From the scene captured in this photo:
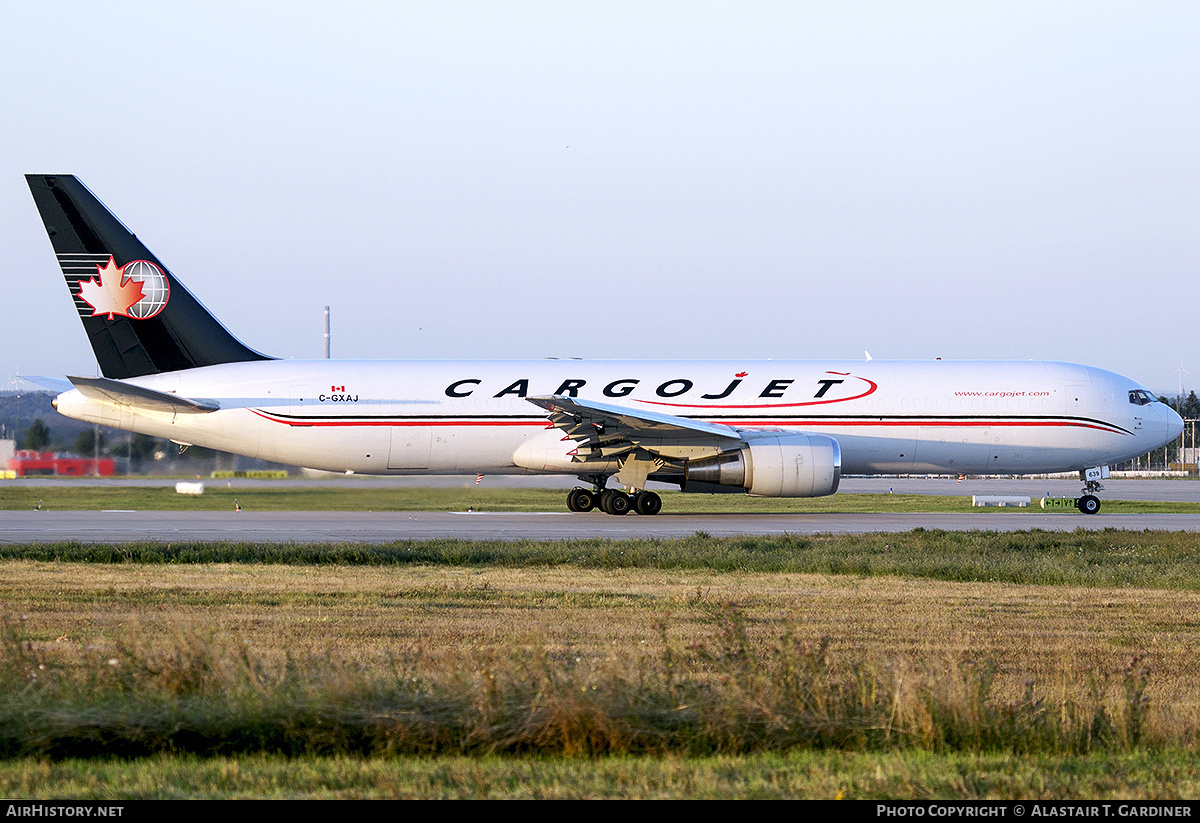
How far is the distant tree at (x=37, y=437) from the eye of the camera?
3273cm

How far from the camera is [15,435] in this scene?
1332 inches

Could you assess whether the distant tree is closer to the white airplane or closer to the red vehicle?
the red vehicle

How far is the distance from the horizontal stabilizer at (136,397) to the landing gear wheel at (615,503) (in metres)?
9.34

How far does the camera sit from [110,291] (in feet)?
89.1

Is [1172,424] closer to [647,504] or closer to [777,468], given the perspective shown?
[777,468]

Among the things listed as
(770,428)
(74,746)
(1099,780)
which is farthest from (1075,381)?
(74,746)

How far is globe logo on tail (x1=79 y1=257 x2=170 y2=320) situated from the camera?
27141 millimetres

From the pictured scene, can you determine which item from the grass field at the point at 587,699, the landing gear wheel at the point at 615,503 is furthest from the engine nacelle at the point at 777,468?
the grass field at the point at 587,699

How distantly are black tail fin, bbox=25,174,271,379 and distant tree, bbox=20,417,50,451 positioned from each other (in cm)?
653

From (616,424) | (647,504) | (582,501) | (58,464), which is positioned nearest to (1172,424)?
(647,504)

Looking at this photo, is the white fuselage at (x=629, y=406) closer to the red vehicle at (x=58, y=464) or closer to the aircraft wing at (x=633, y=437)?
the aircraft wing at (x=633, y=437)

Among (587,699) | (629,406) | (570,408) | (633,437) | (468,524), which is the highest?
(629,406)

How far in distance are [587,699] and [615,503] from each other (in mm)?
21358
